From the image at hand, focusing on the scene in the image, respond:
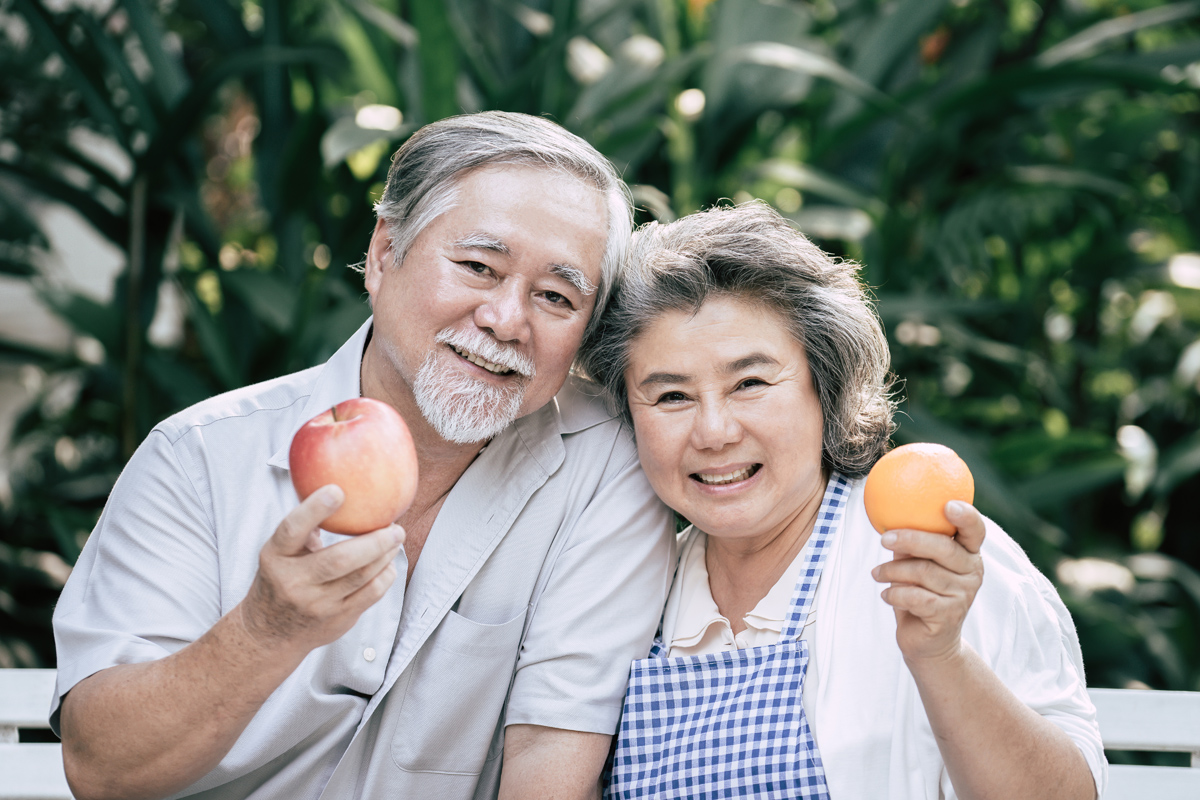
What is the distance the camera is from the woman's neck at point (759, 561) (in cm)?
151

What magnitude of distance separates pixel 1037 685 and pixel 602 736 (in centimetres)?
58

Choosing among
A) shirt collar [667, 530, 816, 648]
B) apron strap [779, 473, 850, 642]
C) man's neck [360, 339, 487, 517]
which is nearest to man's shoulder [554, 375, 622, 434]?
→ man's neck [360, 339, 487, 517]

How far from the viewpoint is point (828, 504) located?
4.92ft

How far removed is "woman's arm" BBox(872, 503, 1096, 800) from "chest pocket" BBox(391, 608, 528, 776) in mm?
606

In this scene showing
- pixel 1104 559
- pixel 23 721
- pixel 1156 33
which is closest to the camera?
pixel 23 721

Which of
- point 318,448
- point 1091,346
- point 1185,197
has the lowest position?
point 318,448

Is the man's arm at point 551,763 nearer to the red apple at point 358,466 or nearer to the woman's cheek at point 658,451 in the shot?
the woman's cheek at point 658,451

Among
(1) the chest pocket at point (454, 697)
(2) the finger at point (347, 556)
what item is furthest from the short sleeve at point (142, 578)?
(2) the finger at point (347, 556)

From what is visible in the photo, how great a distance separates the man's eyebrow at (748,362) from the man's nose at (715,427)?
1.9 inches

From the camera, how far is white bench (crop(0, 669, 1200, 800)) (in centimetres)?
163

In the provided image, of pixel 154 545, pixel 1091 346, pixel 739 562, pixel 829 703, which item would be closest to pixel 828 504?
pixel 739 562

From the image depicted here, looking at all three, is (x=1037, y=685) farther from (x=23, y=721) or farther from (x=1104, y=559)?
(x=1104, y=559)

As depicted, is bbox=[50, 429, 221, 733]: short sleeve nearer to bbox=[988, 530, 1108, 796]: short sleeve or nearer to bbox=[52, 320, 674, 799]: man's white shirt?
bbox=[52, 320, 674, 799]: man's white shirt

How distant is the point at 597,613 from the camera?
4.83 ft
